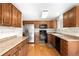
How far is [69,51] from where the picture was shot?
3857mm

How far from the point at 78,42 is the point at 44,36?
6.49 m

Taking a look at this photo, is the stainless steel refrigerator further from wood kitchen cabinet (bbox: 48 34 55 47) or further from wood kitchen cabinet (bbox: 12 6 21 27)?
wood kitchen cabinet (bbox: 12 6 21 27)

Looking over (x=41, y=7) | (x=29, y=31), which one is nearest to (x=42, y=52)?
(x=41, y=7)

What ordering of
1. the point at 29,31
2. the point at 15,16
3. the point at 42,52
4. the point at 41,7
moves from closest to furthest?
1. the point at 15,16
2. the point at 41,7
3. the point at 42,52
4. the point at 29,31

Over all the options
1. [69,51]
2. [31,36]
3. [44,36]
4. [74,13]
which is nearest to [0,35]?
[69,51]

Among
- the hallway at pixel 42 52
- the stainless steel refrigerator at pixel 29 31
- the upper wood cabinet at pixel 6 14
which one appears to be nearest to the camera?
the upper wood cabinet at pixel 6 14

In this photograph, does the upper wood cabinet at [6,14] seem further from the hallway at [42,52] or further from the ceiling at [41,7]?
the hallway at [42,52]

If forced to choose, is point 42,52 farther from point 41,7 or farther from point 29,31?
point 29,31

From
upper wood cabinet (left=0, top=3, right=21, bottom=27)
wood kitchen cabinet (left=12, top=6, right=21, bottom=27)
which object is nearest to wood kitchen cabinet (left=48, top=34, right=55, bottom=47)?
wood kitchen cabinet (left=12, top=6, right=21, bottom=27)

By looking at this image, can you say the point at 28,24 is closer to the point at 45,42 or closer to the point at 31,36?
the point at 31,36

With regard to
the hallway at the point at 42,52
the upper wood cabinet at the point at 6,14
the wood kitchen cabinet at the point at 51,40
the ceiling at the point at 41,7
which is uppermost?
the ceiling at the point at 41,7

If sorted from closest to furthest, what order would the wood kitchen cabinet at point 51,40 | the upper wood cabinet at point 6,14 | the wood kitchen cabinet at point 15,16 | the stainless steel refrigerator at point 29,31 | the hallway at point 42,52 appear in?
the upper wood cabinet at point 6,14 < the wood kitchen cabinet at point 15,16 < the hallway at point 42,52 < the wood kitchen cabinet at point 51,40 < the stainless steel refrigerator at point 29,31

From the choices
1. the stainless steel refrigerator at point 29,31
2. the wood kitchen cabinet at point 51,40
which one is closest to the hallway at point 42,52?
the wood kitchen cabinet at point 51,40

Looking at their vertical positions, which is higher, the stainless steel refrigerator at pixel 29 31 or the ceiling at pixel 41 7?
the ceiling at pixel 41 7
